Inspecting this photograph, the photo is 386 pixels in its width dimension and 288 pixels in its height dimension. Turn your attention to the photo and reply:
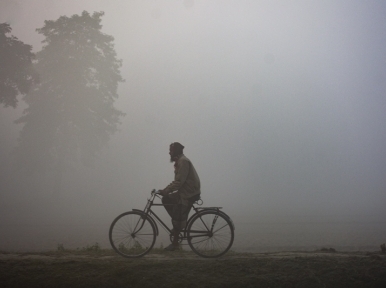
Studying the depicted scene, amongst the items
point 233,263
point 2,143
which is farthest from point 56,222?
point 2,143

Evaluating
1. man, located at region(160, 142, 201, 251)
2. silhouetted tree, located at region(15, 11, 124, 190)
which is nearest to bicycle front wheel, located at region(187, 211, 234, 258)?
man, located at region(160, 142, 201, 251)

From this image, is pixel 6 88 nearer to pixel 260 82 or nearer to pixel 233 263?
pixel 233 263

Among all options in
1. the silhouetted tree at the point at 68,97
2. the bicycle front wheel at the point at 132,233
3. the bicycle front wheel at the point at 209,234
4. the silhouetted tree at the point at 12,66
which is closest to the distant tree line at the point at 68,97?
the silhouetted tree at the point at 68,97

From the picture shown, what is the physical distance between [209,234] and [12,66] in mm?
22763

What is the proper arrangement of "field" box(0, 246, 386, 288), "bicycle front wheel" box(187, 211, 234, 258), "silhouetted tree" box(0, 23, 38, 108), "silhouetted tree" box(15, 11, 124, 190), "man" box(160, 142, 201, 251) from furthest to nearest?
"silhouetted tree" box(15, 11, 124, 190) → "silhouetted tree" box(0, 23, 38, 108) → "man" box(160, 142, 201, 251) → "bicycle front wheel" box(187, 211, 234, 258) → "field" box(0, 246, 386, 288)

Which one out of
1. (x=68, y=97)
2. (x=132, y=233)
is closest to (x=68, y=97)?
(x=68, y=97)

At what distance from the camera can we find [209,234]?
8031 millimetres

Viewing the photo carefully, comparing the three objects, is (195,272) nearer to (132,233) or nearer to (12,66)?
(132,233)

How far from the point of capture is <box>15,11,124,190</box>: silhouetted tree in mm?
29672

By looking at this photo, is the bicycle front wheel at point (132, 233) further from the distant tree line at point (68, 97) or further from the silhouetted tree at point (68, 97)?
the silhouetted tree at point (68, 97)

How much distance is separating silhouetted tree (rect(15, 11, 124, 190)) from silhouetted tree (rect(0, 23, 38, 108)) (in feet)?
11.5

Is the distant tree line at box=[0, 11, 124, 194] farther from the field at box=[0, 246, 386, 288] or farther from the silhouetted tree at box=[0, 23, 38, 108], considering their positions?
the field at box=[0, 246, 386, 288]

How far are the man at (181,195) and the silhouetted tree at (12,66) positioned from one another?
21.7 metres

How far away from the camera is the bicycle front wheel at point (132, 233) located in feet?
26.2
